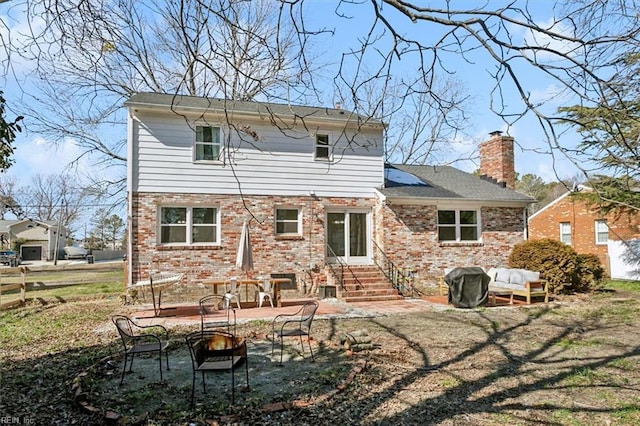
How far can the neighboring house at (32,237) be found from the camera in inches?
1807

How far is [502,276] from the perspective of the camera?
13820 millimetres

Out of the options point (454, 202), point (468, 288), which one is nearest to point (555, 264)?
point (454, 202)

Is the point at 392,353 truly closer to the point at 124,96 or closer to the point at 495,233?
the point at 495,233

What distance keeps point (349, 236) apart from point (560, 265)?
6.95 metres

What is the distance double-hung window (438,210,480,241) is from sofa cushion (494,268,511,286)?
1892mm

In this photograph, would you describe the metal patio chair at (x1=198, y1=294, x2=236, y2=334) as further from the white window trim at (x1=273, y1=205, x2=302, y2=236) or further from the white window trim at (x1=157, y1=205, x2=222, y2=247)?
the white window trim at (x1=273, y1=205, x2=302, y2=236)

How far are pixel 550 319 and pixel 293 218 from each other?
7892 millimetres

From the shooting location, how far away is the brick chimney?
17.5 m

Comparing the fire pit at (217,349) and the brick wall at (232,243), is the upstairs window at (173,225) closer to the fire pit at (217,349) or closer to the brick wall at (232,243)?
the brick wall at (232,243)

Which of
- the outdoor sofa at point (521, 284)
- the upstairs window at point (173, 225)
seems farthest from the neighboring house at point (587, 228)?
the upstairs window at point (173, 225)

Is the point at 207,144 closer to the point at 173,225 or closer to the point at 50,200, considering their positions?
the point at 173,225

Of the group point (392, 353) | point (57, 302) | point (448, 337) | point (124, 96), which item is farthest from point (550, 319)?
point (124, 96)

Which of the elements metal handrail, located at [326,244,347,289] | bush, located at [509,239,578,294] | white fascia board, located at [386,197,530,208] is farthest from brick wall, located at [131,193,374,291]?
bush, located at [509,239,578,294]

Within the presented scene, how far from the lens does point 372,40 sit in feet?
13.2
